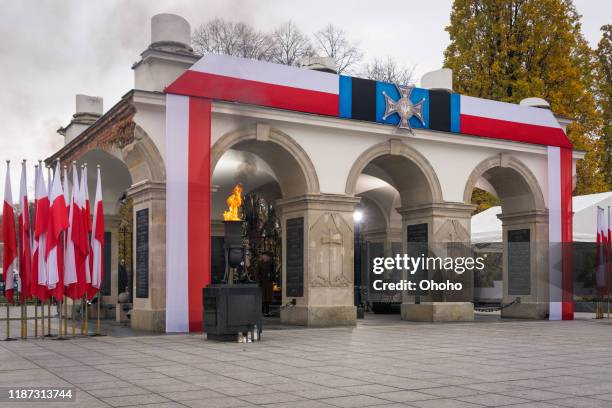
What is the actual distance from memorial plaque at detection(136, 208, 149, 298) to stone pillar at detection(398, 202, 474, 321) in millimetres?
6900

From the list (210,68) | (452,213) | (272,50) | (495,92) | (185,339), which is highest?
(272,50)

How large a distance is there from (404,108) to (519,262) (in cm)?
595

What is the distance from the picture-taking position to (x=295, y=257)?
1672cm

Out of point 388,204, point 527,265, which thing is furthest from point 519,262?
point 388,204

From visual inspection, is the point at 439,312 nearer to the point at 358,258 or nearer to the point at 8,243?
the point at 358,258

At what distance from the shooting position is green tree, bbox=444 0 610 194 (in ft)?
92.0

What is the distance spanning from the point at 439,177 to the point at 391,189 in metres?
5.12

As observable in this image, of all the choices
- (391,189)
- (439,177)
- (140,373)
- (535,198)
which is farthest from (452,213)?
(140,373)

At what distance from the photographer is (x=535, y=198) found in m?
20.1

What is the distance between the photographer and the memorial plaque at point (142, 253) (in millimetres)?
14875

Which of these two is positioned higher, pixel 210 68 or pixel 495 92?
pixel 495 92

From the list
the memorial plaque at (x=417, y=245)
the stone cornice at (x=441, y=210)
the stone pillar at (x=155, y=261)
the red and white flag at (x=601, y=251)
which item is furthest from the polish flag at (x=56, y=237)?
the red and white flag at (x=601, y=251)

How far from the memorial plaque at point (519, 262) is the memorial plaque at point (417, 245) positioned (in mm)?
3516

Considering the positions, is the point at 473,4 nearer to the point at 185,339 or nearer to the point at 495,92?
the point at 495,92
